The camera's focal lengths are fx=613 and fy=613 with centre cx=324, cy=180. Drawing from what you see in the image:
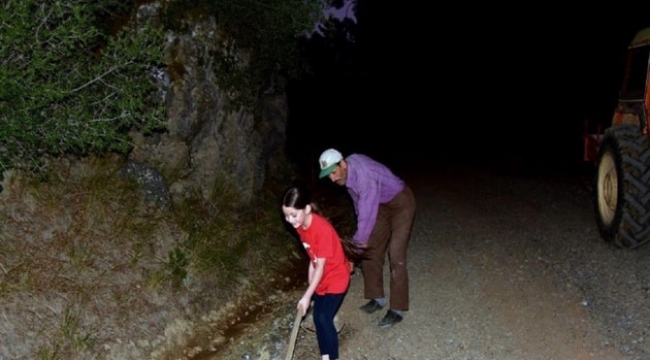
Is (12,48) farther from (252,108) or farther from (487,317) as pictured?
(487,317)

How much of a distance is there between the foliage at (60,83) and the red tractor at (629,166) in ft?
15.6

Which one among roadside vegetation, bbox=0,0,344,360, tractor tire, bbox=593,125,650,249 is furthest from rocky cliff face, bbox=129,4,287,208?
tractor tire, bbox=593,125,650,249

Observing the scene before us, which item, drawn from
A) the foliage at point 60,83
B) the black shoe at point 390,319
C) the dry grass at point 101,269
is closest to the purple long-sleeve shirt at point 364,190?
the black shoe at point 390,319

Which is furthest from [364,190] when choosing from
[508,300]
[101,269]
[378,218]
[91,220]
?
[91,220]

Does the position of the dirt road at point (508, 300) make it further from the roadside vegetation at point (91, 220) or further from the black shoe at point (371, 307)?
the roadside vegetation at point (91, 220)

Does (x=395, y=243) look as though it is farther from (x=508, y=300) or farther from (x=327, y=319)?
(x=508, y=300)

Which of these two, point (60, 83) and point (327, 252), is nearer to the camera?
point (327, 252)

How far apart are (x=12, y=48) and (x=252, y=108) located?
152 inches

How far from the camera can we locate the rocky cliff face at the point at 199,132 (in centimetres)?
702

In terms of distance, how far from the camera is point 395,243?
5.38 m

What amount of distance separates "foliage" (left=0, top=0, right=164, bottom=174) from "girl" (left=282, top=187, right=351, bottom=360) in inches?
79.7

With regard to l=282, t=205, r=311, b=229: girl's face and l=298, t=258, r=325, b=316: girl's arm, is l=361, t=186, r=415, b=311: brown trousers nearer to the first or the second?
l=298, t=258, r=325, b=316: girl's arm

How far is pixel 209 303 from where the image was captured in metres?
6.08

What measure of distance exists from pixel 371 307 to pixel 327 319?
1326 mm
